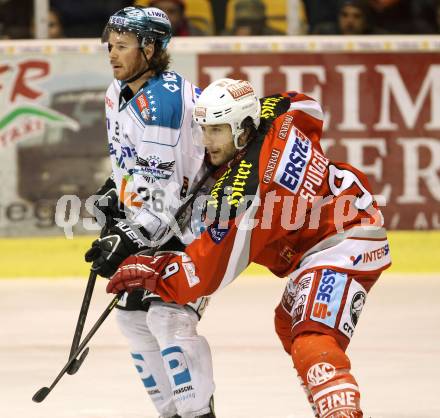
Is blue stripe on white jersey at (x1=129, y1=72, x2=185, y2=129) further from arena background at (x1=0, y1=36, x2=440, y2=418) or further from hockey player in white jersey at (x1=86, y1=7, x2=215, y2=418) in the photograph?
arena background at (x1=0, y1=36, x2=440, y2=418)

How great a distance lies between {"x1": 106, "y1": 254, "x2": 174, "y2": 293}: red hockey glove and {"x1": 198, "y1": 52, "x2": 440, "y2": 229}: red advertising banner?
13.7 ft

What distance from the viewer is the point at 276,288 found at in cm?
778

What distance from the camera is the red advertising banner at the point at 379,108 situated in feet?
28.8

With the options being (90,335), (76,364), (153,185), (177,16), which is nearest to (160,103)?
(153,185)

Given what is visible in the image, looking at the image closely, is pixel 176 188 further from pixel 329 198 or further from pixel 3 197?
pixel 3 197

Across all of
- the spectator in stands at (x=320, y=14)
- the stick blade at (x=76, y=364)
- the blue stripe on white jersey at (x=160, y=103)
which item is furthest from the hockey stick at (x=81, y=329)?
the spectator in stands at (x=320, y=14)

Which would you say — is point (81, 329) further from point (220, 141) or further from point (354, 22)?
point (354, 22)

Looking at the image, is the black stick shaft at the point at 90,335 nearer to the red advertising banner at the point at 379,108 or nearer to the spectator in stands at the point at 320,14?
the red advertising banner at the point at 379,108

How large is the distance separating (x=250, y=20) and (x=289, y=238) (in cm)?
443

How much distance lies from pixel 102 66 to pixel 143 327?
3750 millimetres

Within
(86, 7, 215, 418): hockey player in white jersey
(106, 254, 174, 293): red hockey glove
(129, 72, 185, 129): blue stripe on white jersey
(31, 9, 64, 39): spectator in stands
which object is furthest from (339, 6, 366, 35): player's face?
(106, 254, 174, 293): red hockey glove

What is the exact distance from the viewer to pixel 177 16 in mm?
8852

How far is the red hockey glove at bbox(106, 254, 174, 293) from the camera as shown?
4.63 metres

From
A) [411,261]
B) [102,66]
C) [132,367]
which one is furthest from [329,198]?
[102,66]
